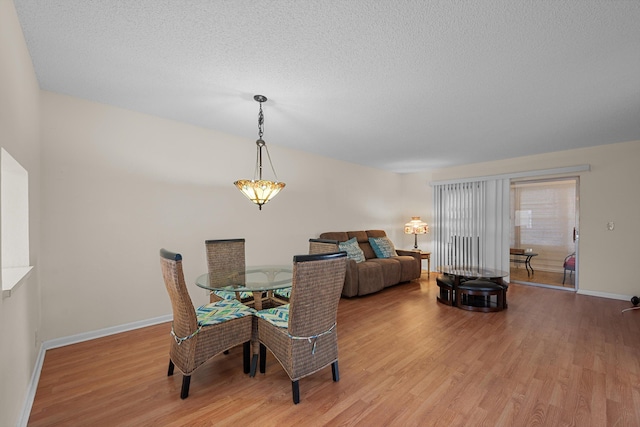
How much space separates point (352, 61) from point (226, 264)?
2341 mm

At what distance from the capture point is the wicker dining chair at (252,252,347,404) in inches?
71.4

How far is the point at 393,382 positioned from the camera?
2098 mm

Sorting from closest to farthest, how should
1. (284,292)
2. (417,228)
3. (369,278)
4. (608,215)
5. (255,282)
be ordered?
(255,282)
(284,292)
(608,215)
(369,278)
(417,228)

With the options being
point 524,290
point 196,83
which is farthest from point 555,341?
point 196,83

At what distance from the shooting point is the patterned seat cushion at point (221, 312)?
2.08m

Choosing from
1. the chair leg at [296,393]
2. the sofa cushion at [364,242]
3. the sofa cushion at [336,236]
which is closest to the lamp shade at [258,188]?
the chair leg at [296,393]

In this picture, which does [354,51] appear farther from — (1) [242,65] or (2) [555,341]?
(2) [555,341]

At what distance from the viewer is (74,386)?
6.65ft

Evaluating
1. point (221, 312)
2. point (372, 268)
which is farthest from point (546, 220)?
point (221, 312)

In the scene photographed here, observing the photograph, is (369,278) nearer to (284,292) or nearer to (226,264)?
(284,292)

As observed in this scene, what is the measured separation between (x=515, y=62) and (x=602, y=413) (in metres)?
2.43

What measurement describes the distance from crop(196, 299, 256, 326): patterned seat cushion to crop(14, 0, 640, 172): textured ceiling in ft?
6.35

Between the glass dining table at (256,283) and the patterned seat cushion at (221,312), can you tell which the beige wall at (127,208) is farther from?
the patterned seat cushion at (221,312)

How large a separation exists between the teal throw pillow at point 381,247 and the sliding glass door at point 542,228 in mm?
2789
